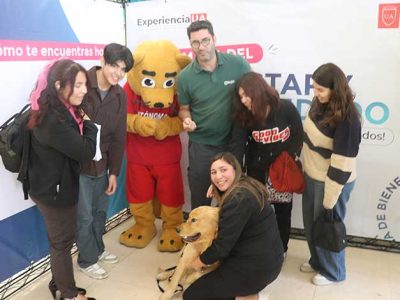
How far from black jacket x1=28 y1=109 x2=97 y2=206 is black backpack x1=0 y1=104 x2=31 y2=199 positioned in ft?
0.08

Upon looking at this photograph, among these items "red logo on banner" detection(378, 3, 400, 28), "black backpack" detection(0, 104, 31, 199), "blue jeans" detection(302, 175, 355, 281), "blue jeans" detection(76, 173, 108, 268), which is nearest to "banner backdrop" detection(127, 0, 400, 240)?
"red logo on banner" detection(378, 3, 400, 28)

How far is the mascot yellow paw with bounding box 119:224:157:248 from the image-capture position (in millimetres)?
2803

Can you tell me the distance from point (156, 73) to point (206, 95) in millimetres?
394

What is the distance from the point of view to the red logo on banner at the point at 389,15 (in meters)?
2.35

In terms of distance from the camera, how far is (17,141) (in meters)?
1.75

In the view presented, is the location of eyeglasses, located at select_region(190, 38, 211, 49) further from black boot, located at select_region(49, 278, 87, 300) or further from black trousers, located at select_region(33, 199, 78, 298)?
black boot, located at select_region(49, 278, 87, 300)

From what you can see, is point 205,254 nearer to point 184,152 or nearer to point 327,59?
point 184,152

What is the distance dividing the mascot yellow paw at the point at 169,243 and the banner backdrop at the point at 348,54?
92cm

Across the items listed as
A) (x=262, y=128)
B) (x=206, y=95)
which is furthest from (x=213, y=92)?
(x=262, y=128)

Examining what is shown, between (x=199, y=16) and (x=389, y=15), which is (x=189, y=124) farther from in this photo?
(x=389, y=15)

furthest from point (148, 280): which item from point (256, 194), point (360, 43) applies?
point (360, 43)

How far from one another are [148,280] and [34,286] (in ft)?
2.26

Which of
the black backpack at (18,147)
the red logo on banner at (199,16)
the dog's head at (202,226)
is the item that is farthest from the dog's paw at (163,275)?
the red logo on banner at (199,16)

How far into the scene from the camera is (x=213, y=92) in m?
2.30
